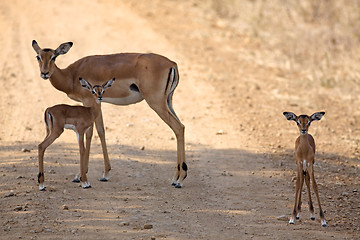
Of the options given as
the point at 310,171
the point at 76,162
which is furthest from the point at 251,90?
the point at 310,171

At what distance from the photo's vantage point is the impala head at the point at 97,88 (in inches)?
363

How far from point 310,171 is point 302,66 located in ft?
29.5

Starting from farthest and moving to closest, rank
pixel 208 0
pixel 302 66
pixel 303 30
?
pixel 208 0 → pixel 303 30 → pixel 302 66

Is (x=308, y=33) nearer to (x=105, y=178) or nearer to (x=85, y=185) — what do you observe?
(x=105, y=178)

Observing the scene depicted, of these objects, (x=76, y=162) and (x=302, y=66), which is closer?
(x=76, y=162)

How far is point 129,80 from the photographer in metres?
9.74

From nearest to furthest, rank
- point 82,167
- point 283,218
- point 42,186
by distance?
1. point 283,218
2. point 42,186
3. point 82,167

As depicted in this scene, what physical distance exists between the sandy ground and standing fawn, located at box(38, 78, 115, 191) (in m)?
0.43

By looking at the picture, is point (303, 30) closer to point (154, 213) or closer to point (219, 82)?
point (219, 82)

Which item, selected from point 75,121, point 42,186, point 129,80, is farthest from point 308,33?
point 42,186

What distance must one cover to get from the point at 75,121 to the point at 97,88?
1.90 ft

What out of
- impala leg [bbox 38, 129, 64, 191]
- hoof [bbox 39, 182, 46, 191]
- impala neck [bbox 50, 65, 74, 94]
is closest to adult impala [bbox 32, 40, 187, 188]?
impala neck [bbox 50, 65, 74, 94]

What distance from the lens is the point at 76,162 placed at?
10352mm

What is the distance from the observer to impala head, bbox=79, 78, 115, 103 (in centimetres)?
922
